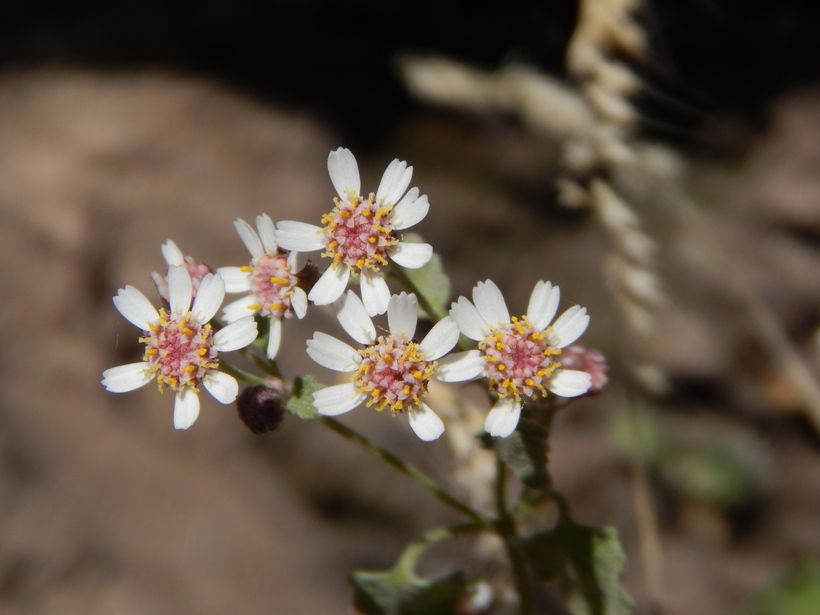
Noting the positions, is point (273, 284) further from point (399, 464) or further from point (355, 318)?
point (399, 464)

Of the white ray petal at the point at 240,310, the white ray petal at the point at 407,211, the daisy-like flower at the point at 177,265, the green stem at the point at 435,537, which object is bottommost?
the green stem at the point at 435,537

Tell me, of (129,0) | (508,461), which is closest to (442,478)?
(508,461)

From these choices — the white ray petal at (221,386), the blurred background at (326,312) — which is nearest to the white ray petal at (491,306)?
the white ray petal at (221,386)

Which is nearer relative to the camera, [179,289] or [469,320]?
[469,320]

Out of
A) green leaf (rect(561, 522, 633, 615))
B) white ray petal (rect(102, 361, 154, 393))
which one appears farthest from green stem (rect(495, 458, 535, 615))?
white ray petal (rect(102, 361, 154, 393))

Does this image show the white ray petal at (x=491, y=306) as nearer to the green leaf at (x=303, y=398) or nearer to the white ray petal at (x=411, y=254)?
the white ray petal at (x=411, y=254)

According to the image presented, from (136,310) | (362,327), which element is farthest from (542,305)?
(136,310)

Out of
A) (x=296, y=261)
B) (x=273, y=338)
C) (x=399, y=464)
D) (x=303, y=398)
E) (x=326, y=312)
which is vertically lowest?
(x=399, y=464)
